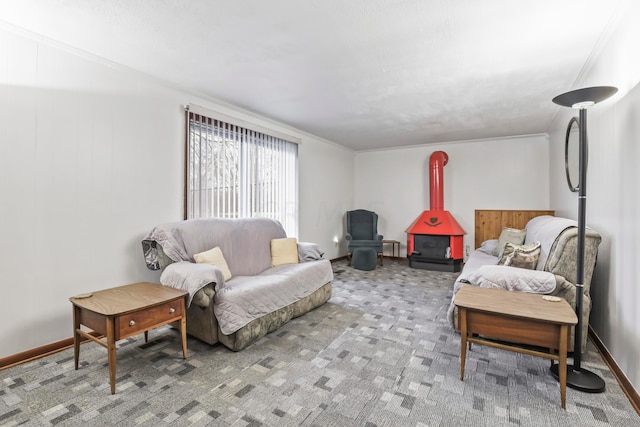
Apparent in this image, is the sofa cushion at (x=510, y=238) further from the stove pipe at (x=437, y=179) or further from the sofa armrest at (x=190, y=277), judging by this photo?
the sofa armrest at (x=190, y=277)

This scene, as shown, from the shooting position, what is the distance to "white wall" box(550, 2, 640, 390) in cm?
186

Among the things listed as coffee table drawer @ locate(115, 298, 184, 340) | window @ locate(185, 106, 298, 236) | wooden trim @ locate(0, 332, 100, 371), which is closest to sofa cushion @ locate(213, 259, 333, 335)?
coffee table drawer @ locate(115, 298, 184, 340)

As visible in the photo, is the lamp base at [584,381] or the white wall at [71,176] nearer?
the lamp base at [584,381]

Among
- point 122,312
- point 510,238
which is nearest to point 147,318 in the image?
point 122,312

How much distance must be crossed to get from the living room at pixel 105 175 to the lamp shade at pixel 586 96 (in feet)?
0.60

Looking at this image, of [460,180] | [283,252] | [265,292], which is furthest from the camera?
[460,180]

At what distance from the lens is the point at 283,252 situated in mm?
3695

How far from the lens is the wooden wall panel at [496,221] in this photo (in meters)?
5.39

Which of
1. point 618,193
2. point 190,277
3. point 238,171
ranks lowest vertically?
point 190,277

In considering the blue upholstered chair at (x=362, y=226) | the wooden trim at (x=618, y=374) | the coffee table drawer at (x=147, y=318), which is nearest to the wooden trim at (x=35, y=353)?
the coffee table drawer at (x=147, y=318)

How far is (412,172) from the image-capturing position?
6359 millimetres

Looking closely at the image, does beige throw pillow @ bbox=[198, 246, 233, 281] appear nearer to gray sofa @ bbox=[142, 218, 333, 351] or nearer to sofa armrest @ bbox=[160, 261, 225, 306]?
gray sofa @ bbox=[142, 218, 333, 351]

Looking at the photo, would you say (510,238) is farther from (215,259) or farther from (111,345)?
(111,345)

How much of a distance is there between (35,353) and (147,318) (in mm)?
1075
